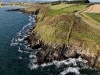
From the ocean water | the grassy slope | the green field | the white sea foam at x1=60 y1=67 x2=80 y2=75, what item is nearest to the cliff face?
the grassy slope

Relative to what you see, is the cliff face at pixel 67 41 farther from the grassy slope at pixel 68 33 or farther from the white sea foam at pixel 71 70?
the white sea foam at pixel 71 70

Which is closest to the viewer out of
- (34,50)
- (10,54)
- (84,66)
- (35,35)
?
(84,66)

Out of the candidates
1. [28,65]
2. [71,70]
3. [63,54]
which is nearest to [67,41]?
[63,54]

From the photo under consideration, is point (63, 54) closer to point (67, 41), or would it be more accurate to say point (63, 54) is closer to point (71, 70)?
point (67, 41)

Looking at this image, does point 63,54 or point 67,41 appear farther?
point 67,41

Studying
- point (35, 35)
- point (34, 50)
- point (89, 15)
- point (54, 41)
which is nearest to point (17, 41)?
point (35, 35)

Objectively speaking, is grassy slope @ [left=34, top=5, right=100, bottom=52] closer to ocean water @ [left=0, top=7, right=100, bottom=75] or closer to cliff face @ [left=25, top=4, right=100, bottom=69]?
cliff face @ [left=25, top=4, right=100, bottom=69]

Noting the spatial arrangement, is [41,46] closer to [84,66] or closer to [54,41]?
[54,41]

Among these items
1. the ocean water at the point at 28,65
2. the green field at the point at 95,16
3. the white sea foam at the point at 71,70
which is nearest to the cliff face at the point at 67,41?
the ocean water at the point at 28,65
